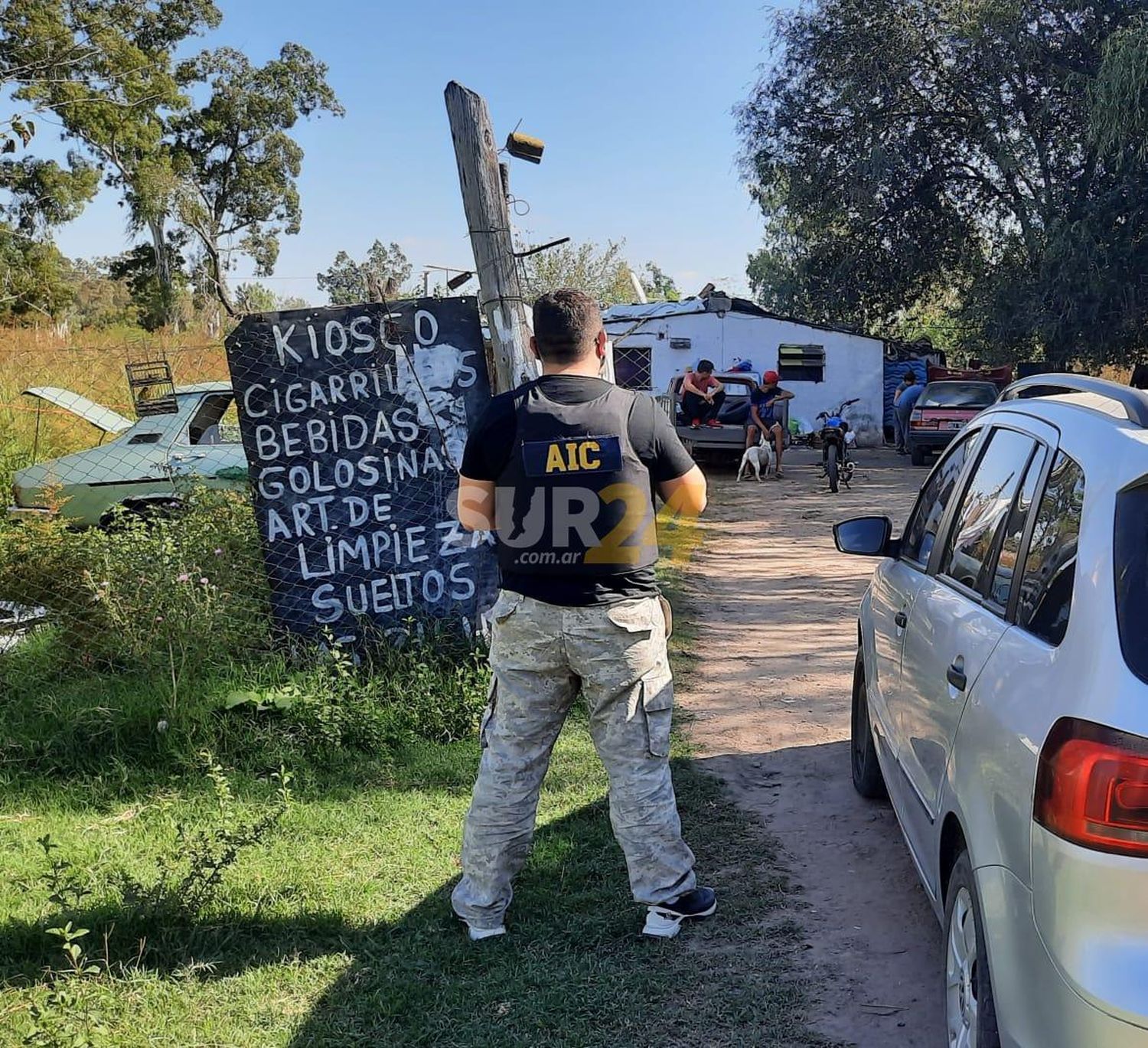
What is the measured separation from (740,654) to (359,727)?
301 centimetres

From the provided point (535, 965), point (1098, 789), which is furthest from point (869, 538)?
point (1098, 789)

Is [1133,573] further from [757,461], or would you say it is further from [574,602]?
[757,461]

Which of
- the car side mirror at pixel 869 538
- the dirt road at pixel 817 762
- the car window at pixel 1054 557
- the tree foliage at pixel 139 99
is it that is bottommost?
the dirt road at pixel 817 762

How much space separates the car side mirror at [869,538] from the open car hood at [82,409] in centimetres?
723

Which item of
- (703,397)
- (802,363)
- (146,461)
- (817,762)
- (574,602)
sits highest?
(802,363)

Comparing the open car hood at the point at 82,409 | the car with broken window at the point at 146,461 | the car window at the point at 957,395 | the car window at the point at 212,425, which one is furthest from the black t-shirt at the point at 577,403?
the car window at the point at 957,395

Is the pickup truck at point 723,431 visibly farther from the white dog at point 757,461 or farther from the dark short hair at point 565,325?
the dark short hair at point 565,325

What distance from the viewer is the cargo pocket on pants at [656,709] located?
3254 millimetres

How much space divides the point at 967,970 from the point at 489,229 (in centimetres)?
407

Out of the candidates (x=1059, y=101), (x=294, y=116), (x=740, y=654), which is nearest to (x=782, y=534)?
(x=740, y=654)

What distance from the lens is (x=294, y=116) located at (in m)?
38.6

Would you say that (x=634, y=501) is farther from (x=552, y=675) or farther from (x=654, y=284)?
(x=654, y=284)

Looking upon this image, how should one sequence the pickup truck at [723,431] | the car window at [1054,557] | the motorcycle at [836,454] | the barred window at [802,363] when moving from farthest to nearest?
the barred window at [802,363] < the pickup truck at [723,431] < the motorcycle at [836,454] < the car window at [1054,557]

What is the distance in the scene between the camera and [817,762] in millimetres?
5035
